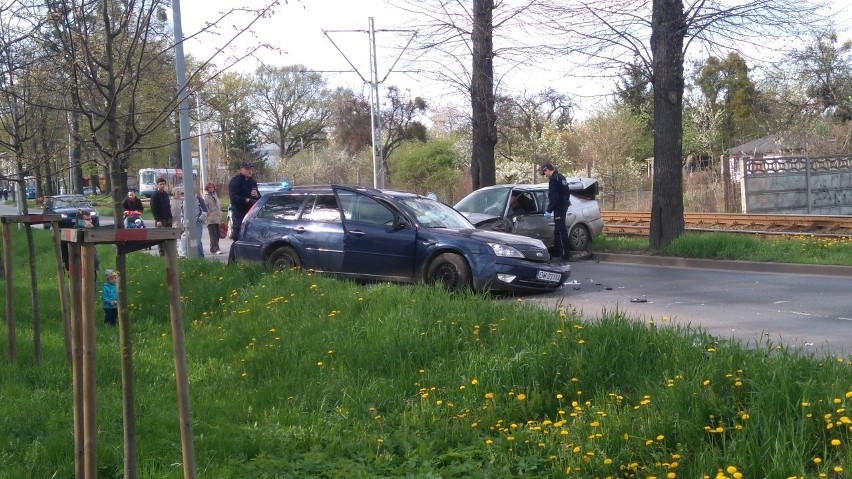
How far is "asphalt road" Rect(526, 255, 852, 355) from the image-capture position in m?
8.60

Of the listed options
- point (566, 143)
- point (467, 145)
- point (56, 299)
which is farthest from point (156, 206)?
point (467, 145)

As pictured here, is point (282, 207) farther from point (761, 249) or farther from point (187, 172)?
point (761, 249)

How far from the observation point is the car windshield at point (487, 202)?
692 inches

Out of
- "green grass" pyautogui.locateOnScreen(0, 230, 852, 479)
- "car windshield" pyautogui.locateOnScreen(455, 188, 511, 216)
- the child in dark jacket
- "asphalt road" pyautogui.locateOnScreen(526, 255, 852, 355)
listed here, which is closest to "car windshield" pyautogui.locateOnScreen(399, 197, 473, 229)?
"asphalt road" pyautogui.locateOnScreen(526, 255, 852, 355)

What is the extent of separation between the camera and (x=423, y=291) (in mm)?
9195

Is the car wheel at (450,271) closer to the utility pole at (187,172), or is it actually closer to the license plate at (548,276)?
the license plate at (548,276)

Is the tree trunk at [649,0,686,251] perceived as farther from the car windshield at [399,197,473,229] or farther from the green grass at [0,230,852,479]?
the green grass at [0,230,852,479]

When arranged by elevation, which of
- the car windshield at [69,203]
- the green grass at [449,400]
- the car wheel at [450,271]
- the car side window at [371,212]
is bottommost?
the green grass at [449,400]

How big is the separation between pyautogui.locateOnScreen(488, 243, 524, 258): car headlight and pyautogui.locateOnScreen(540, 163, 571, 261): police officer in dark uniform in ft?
16.0

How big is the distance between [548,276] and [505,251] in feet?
2.37

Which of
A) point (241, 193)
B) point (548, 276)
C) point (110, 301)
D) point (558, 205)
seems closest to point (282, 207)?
point (241, 193)

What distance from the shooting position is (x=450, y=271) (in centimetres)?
1181

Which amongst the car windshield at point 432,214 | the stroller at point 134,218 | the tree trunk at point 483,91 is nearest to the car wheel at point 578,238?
the tree trunk at point 483,91

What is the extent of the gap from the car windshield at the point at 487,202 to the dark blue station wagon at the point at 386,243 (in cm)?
412
